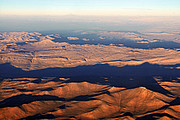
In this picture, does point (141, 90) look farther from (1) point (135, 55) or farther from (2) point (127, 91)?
(1) point (135, 55)

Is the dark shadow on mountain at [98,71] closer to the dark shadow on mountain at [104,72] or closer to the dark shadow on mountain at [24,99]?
the dark shadow on mountain at [104,72]

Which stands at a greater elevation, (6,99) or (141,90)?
(141,90)

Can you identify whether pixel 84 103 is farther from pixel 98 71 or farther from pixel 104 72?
pixel 98 71

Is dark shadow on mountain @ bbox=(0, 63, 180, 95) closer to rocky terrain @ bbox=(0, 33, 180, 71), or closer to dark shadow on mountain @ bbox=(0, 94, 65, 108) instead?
rocky terrain @ bbox=(0, 33, 180, 71)

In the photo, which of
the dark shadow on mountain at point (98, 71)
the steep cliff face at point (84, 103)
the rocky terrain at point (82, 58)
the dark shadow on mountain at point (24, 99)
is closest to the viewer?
the steep cliff face at point (84, 103)

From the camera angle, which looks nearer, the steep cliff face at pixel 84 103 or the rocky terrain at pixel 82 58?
the steep cliff face at pixel 84 103

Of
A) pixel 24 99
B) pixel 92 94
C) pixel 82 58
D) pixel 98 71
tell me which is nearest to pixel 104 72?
pixel 98 71

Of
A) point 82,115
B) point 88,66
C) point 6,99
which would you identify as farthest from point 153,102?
point 88,66

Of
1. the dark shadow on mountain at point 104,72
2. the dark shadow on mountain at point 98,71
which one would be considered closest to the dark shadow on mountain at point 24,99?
the dark shadow on mountain at point 104,72
